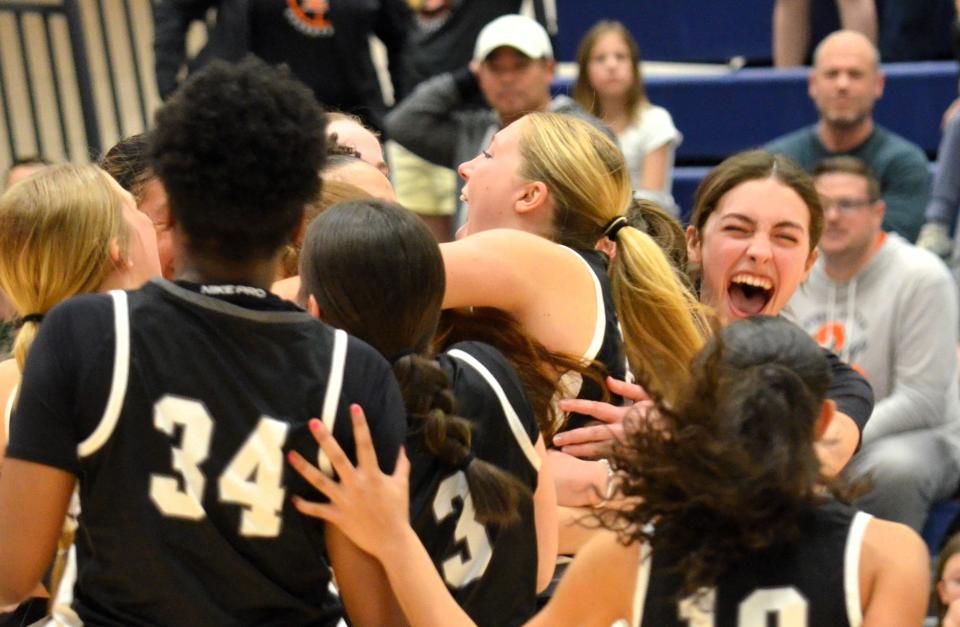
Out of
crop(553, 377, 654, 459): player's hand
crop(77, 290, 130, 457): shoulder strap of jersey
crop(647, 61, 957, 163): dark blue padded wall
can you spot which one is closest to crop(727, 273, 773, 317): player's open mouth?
crop(553, 377, 654, 459): player's hand

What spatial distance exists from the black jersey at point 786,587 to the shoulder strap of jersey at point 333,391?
0.42 m

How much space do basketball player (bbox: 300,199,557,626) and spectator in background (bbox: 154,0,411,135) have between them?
417cm

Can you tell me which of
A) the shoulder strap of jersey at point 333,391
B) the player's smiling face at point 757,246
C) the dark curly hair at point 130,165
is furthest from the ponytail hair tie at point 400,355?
the player's smiling face at point 757,246

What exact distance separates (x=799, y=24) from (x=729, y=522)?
224 inches

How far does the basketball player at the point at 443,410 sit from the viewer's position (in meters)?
2.00

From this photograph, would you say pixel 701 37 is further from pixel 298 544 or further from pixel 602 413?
pixel 298 544

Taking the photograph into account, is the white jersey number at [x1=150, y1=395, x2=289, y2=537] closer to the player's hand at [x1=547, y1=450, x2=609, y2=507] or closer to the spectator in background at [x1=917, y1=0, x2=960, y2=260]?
the player's hand at [x1=547, y1=450, x2=609, y2=507]

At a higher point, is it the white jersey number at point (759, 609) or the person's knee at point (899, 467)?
the white jersey number at point (759, 609)

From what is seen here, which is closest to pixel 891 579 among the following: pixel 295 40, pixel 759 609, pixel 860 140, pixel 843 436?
pixel 759 609

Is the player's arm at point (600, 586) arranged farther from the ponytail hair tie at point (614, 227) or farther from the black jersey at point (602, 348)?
the ponytail hair tie at point (614, 227)

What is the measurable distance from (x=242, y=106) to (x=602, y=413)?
0.97 meters

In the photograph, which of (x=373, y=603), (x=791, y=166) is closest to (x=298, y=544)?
(x=373, y=603)

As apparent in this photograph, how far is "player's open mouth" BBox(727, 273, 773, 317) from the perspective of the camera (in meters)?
3.19

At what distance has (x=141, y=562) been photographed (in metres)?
1.78
